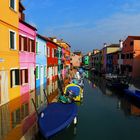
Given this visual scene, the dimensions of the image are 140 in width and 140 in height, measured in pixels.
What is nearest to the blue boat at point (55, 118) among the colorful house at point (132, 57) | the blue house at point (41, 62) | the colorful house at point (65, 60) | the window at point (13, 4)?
the window at point (13, 4)

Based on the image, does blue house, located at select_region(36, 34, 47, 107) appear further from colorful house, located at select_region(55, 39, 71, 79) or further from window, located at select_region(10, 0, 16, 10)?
colorful house, located at select_region(55, 39, 71, 79)

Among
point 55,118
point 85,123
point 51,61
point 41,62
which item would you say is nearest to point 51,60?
point 51,61

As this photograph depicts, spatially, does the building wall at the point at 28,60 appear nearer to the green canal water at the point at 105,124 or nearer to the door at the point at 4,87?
the door at the point at 4,87

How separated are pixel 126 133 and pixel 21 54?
12870 millimetres

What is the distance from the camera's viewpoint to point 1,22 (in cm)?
1905

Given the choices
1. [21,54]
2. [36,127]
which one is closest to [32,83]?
[21,54]

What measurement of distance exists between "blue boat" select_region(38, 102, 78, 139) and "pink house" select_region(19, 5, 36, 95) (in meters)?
8.92

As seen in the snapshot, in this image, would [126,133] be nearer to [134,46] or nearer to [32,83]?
[32,83]

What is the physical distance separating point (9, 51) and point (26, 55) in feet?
16.6

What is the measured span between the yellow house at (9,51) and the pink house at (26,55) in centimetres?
141

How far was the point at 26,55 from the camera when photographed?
1017 inches

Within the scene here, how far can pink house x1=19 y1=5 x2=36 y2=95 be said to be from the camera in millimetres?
24172

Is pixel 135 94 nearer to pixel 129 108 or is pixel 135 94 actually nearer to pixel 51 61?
pixel 129 108

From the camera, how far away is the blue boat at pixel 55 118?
1177 centimetres
